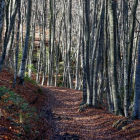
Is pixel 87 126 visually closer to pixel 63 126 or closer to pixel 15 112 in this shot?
pixel 63 126

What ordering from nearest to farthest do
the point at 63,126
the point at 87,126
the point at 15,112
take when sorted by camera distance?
the point at 15,112
the point at 63,126
the point at 87,126

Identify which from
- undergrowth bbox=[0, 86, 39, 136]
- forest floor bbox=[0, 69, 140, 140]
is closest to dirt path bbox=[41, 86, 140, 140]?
forest floor bbox=[0, 69, 140, 140]

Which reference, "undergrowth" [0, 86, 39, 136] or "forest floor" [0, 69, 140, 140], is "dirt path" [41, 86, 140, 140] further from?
"undergrowth" [0, 86, 39, 136]

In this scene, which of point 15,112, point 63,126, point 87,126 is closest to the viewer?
point 15,112

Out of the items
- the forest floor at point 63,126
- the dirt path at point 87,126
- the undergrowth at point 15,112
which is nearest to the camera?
the forest floor at point 63,126

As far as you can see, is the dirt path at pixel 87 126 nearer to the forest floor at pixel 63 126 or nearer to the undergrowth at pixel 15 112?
the forest floor at pixel 63 126

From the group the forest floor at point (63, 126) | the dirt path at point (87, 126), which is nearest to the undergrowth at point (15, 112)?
the forest floor at point (63, 126)

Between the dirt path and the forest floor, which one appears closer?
the forest floor

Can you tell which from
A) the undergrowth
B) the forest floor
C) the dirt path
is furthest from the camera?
the dirt path

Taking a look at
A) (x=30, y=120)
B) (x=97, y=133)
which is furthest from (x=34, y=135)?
(x=97, y=133)

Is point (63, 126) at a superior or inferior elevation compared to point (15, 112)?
inferior

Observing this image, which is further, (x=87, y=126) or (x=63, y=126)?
(x=87, y=126)

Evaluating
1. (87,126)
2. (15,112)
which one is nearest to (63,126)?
(87,126)

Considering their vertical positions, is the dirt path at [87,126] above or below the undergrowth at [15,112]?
below
